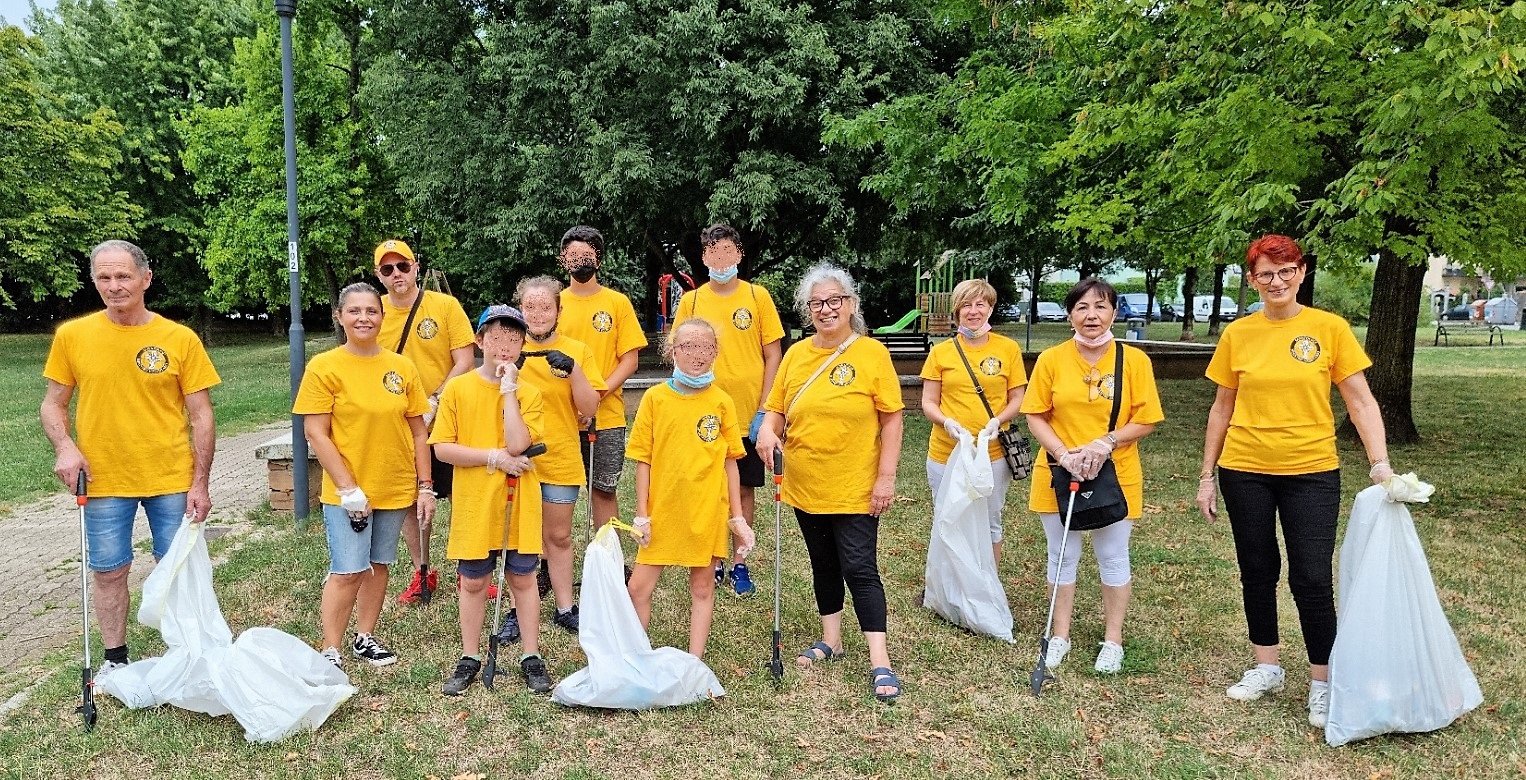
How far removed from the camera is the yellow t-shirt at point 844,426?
3.80m

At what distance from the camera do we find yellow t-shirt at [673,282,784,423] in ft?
15.5

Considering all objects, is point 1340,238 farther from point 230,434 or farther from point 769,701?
point 230,434

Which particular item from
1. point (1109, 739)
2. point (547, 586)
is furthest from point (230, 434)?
point (1109, 739)

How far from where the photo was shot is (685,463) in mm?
3740

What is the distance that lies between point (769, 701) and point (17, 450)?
1041 centimetres

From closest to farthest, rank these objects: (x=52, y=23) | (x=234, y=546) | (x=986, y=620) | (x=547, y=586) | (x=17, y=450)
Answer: (x=986, y=620) < (x=547, y=586) < (x=234, y=546) < (x=17, y=450) < (x=52, y=23)

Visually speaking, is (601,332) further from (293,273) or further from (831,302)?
(293,273)

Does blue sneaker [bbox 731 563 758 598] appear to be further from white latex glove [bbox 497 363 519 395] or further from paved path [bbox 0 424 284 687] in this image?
paved path [bbox 0 424 284 687]

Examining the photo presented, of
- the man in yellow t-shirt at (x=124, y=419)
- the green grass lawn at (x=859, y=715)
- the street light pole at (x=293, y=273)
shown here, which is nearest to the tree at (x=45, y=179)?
the street light pole at (x=293, y=273)

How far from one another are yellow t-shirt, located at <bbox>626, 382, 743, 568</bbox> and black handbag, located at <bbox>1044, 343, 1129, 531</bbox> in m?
1.55

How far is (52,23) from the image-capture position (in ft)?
87.5

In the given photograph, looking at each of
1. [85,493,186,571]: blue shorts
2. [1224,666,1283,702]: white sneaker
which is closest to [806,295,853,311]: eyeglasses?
[1224,666,1283,702]: white sneaker

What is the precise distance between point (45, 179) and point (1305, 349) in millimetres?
26262

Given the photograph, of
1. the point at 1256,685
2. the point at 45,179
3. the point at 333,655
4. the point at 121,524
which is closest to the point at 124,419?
the point at 121,524
